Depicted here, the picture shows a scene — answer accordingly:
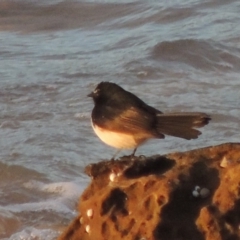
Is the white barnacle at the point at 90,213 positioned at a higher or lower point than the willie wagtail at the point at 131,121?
lower

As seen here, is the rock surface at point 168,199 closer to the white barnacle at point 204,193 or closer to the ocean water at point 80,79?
the white barnacle at point 204,193

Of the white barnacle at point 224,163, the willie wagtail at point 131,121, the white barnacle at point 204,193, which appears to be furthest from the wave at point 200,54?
the white barnacle at point 204,193

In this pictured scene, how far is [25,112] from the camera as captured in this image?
32.1 ft

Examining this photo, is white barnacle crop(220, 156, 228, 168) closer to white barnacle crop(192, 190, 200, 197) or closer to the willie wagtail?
white barnacle crop(192, 190, 200, 197)

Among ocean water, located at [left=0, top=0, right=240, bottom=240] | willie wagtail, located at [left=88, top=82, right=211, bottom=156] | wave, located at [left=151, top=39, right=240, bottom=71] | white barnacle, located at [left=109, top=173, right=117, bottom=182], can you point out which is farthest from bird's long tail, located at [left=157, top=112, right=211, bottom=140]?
wave, located at [left=151, top=39, right=240, bottom=71]

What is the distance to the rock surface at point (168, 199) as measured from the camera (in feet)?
15.3

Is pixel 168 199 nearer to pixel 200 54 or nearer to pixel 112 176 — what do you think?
pixel 112 176

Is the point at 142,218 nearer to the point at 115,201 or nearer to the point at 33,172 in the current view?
the point at 115,201

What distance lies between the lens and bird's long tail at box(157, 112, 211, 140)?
214 inches

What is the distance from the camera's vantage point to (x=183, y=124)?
5.48 meters

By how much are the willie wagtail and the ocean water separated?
1.26 meters

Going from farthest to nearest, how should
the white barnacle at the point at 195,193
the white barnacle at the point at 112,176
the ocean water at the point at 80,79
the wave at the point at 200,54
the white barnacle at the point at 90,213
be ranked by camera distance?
1. the wave at the point at 200,54
2. the ocean water at the point at 80,79
3. the white barnacle at the point at 112,176
4. the white barnacle at the point at 90,213
5. the white barnacle at the point at 195,193

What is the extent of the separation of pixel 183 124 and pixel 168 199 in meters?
0.89

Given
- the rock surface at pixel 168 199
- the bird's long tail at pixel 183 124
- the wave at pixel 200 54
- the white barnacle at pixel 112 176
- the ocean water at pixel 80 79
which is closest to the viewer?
the rock surface at pixel 168 199
